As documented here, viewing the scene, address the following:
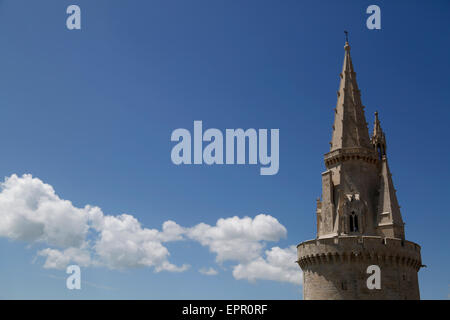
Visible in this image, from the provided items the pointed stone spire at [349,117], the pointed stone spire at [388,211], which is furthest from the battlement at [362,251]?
the pointed stone spire at [349,117]

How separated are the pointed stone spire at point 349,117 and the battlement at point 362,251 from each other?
42.4ft

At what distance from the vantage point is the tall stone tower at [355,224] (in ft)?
146

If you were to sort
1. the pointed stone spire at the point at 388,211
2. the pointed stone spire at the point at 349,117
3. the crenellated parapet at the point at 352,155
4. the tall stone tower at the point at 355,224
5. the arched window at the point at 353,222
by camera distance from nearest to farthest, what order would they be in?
the tall stone tower at the point at 355,224
the pointed stone spire at the point at 388,211
the arched window at the point at 353,222
the crenellated parapet at the point at 352,155
the pointed stone spire at the point at 349,117

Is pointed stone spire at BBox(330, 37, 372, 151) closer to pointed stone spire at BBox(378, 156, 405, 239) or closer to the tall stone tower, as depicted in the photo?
the tall stone tower

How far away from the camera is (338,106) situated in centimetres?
5734

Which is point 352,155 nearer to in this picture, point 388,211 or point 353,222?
point 388,211

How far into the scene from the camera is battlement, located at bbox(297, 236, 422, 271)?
146ft

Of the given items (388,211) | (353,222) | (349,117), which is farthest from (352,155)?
(353,222)

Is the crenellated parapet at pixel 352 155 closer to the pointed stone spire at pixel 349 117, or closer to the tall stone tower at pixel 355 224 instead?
the tall stone tower at pixel 355 224

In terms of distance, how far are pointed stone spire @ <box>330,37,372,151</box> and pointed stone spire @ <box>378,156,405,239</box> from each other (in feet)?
16.2

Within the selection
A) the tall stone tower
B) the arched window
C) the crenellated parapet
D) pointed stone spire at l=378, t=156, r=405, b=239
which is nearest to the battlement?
the tall stone tower
